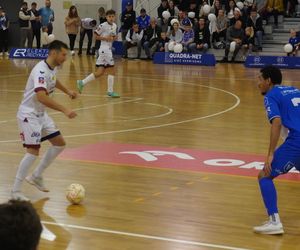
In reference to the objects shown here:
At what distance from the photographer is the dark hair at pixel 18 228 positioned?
A: 224cm

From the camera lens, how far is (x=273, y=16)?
2925cm

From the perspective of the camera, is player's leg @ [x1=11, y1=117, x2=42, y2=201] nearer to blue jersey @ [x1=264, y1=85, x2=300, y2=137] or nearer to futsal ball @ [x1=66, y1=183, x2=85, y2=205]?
futsal ball @ [x1=66, y1=183, x2=85, y2=205]

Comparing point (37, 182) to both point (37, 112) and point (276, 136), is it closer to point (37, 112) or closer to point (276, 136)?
point (37, 112)

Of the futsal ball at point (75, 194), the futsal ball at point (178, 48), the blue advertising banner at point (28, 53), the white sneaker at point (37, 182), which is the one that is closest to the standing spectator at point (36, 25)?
the blue advertising banner at point (28, 53)

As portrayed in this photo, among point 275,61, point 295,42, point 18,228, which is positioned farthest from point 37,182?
point 295,42

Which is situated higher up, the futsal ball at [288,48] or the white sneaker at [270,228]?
the futsal ball at [288,48]

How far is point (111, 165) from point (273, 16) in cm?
2132

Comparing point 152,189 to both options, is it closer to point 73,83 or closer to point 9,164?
point 9,164

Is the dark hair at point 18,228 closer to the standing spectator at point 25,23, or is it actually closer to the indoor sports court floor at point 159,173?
the indoor sports court floor at point 159,173

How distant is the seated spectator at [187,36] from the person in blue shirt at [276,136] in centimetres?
2094

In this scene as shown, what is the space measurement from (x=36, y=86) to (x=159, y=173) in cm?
233

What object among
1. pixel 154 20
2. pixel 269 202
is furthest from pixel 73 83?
pixel 269 202

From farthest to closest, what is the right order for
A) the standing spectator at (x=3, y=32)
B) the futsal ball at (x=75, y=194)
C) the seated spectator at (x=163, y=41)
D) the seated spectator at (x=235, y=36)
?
1. the standing spectator at (x=3, y=32)
2. the seated spectator at (x=163, y=41)
3. the seated spectator at (x=235, y=36)
4. the futsal ball at (x=75, y=194)

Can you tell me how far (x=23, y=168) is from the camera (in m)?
7.48
